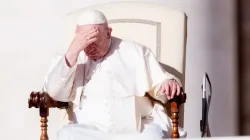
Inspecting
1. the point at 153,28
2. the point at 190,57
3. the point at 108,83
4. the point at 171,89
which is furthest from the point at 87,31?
the point at 190,57

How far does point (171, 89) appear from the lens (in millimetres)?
2160

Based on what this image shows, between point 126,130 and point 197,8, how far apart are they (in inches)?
56.6

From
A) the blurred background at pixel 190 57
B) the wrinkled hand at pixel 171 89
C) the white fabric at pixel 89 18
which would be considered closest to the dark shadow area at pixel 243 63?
the blurred background at pixel 190 57

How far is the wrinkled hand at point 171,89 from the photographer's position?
2143 millimetres

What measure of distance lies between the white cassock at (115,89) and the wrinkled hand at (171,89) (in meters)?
0.06

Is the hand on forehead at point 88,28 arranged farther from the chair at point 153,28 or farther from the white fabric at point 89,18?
the chair at point 153,28

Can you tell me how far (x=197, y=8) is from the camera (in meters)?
3.42

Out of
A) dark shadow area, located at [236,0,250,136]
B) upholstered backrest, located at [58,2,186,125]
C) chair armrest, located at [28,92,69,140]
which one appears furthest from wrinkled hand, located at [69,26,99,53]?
dark shadow area, located at [236,0,250,136]

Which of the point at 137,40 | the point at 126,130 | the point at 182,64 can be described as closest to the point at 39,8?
the point at 137,40

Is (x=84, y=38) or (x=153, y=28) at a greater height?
(x=153, y=28)

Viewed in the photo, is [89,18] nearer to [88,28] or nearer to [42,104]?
[88,28]

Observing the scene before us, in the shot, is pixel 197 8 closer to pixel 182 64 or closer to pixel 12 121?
pixel 182 64

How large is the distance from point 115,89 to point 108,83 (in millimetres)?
37

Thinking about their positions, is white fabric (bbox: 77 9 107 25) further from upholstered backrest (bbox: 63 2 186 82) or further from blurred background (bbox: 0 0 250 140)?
blurred background (bbox: 0 0 250 140)
